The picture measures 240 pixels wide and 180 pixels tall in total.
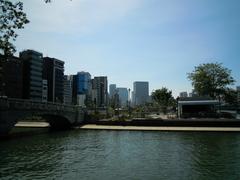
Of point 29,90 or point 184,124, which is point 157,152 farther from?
point 29,90

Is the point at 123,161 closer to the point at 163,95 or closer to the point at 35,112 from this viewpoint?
the point at 35,112

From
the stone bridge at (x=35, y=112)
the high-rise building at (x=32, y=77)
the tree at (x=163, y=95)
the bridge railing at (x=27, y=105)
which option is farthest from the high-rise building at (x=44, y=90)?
the bridge railing at (x=27, y=105)

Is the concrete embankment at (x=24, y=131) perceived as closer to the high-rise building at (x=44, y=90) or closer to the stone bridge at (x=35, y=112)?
the stone bridge at (x=35, y=112)

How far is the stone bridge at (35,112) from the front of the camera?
1914 inches

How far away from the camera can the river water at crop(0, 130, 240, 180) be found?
23.9m

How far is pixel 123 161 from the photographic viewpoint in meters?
29.5

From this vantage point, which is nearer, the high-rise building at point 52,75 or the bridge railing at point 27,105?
the bridge railing at point 27,105

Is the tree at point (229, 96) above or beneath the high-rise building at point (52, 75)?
beneath

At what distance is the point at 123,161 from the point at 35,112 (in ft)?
104

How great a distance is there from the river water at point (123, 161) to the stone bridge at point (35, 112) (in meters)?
8.02

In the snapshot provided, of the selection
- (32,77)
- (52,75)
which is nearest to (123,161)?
(32,77)

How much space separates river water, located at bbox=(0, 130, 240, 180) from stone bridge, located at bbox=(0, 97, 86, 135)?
802cm

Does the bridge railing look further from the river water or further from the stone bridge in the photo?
the river water

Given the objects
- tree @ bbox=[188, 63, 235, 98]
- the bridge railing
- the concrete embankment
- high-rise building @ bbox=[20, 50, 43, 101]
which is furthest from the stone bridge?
high-rise building @ bbox=[20, 50, 43, 101]
